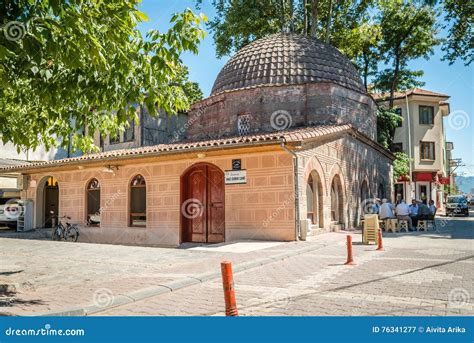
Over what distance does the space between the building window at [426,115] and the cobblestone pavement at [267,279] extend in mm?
33536

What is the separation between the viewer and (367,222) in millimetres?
13102

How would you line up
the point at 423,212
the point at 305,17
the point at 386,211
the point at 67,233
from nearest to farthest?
the point at 386,211, the point at 67,233, the point at 423,212, the point at 305,17

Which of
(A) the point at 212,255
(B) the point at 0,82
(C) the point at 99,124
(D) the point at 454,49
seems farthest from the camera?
(D) the point at 454,49

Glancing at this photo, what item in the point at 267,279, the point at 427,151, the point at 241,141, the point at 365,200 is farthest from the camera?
the point at 427,151

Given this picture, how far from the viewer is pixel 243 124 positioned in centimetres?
1983

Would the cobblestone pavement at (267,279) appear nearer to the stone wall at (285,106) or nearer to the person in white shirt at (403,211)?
the person in white shirt at (403,211)

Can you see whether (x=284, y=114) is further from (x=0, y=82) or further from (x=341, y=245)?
(x=0, y=82)

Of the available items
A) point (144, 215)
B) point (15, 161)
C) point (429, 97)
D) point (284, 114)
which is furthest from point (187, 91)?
point (429, 97)

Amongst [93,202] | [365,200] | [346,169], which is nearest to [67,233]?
[93,202]

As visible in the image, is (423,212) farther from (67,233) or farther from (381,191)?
(67,233)

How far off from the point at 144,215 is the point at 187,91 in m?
18.2

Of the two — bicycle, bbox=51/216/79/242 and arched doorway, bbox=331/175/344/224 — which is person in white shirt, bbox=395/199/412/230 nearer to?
arched doorway, bbox=331/175/344/224

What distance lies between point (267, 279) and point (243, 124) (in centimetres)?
1288

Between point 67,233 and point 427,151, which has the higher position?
point 427,151
